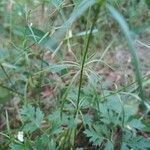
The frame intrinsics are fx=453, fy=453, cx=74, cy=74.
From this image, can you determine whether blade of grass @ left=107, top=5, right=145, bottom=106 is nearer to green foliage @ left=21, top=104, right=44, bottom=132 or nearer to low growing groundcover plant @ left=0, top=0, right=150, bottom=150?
low growing groundcover plant @ left=0, top=0, right=150, bottom=150

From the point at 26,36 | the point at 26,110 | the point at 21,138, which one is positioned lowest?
the point at 21,138

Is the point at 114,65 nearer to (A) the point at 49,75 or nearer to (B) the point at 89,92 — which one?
(A) the point at 49,75

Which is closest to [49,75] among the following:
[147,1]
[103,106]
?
[103,106]

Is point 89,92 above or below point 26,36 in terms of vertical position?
below

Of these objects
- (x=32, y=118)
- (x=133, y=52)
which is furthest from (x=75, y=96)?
(x=133, y=52)

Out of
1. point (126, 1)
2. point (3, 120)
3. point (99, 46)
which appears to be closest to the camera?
point (3, 120)

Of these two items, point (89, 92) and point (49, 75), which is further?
point (49, 75)

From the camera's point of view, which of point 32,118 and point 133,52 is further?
point 32,118

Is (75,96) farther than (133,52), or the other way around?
(75,96)

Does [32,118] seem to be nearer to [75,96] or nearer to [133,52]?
[75,96]

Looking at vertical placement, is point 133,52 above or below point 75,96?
above

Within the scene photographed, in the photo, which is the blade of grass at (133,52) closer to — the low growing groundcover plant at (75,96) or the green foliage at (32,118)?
the low growing groundcover plant at (75,96)
